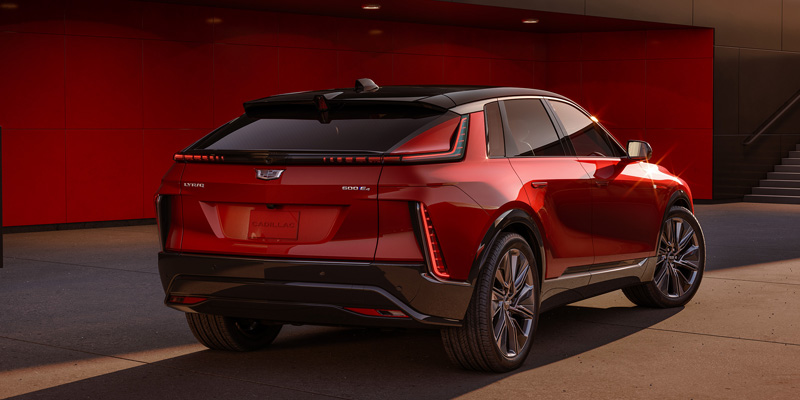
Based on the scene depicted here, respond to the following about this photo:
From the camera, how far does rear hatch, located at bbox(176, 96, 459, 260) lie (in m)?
5.40

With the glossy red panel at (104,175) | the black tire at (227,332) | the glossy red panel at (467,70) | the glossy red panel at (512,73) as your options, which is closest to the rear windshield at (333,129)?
the black tire at (227,332)

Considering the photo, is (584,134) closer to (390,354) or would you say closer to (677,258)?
(677,258)

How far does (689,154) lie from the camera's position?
900 inches

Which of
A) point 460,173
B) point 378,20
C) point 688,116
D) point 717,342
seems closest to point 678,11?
point 688,116

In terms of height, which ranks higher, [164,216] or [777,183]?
[164,216]

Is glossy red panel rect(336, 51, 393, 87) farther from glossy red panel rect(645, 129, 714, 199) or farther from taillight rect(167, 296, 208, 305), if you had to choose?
taillight rect(167, 296, 208, 305)

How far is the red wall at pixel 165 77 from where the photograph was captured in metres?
16.0

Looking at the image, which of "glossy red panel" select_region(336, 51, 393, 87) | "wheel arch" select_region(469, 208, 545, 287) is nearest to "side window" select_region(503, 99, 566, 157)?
"wheel arch" select_region(469, 208, 545, 287)

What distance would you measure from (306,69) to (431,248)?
14.6 m

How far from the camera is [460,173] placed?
221 inches

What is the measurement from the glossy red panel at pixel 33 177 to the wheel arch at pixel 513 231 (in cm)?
1140

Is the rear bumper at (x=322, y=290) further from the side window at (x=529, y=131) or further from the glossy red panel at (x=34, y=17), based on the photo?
the glossy red panel at (x=34, y=17)

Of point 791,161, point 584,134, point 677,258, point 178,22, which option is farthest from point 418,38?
point 584,134

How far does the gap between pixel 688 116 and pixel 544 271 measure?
57.2 ft
